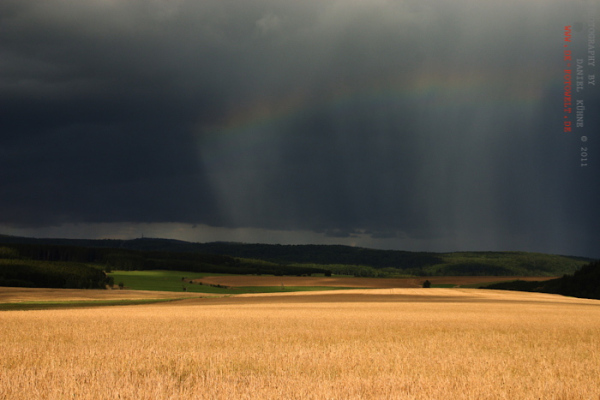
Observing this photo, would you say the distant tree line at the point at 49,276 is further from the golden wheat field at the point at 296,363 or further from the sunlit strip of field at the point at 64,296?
the golden wheat field at the point at 296,363

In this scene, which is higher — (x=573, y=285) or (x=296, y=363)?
(x=296, y=363)

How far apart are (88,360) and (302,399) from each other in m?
9.34

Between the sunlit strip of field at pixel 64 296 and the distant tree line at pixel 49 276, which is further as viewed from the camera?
the distant tree line at pixel 49 276

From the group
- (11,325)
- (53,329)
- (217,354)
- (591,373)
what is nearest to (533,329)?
(591,373)

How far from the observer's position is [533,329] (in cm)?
2983

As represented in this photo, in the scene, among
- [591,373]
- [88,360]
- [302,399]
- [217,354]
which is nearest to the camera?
[302,399]

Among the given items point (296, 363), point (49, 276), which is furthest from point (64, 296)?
point (296, 363)

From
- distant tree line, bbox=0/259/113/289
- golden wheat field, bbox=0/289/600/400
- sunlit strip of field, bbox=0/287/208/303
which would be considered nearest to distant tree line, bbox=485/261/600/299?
sunlit strip of field, bbox=0/287/208/303

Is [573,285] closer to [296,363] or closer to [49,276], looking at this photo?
[296,363]

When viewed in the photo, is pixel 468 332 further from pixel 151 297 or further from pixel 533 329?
pixel 151 297

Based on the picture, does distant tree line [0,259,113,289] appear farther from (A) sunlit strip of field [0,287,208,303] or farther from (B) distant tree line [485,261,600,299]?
(B) distant tree line [485,261,600,299]

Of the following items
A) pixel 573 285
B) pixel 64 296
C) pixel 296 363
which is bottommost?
pixel 64 296

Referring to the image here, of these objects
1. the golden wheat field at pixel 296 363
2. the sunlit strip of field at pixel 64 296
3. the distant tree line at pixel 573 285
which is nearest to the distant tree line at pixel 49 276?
the sunlit strip of field at pixel 64 296

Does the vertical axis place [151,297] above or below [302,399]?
below
